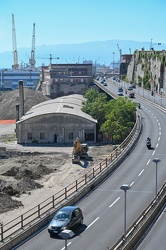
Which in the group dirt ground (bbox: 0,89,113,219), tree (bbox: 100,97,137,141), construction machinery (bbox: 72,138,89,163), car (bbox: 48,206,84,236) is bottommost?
dirt ground (bbox: 0,89,113,219)

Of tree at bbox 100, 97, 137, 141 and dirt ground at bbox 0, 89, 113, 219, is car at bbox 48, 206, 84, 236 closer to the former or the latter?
dirt ground at bbox 0, 89, 113, 219

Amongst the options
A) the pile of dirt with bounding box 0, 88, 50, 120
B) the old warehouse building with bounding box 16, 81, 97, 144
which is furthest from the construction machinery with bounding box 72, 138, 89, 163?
the pile of dirt with bounding box 0, 88, 50, 120

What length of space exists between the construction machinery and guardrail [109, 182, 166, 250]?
26.4m

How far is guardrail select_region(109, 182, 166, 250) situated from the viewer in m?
25.8

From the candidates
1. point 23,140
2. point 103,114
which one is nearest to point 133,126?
point 103,114

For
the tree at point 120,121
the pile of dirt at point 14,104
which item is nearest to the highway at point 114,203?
the tree at point 120,121

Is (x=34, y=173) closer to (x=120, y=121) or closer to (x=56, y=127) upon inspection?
(x=120, y=121)

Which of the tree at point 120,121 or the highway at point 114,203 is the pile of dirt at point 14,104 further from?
the highway at point 114,203

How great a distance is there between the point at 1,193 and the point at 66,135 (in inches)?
1280

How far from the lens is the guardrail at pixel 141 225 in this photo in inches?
1015

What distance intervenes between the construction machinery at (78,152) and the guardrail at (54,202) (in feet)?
20.5

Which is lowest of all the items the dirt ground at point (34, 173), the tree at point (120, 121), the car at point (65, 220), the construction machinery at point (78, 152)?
the dirt ground at point (34, 173)

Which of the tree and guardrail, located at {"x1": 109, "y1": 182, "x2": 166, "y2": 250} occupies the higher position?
the tree

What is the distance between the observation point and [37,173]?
58.3 metres
